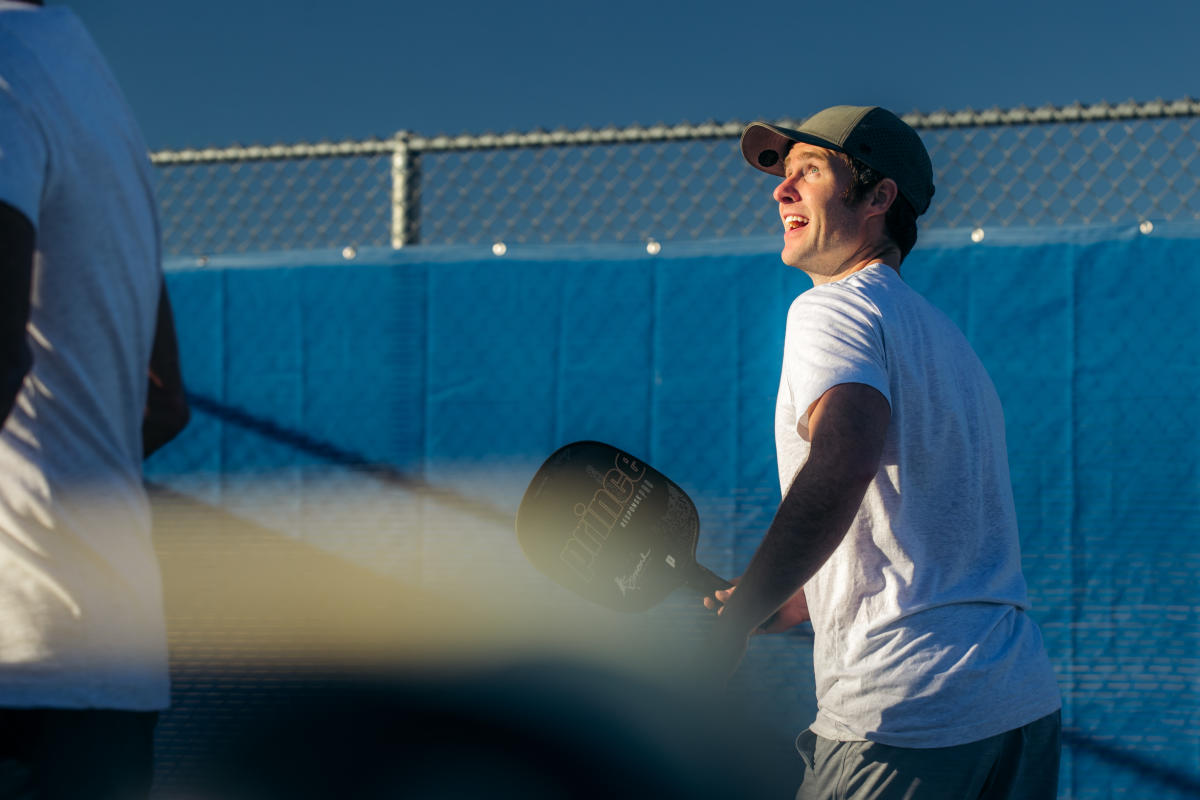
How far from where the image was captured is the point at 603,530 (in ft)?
6.56

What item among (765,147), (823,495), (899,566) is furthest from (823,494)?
(765,147)

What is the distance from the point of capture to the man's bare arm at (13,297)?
1.22 metres

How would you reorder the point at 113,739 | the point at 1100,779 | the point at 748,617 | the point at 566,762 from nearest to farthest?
1. the point at 113,739
2. the point at 748,617
3. the point at 1100,779
4. the point at 566,762

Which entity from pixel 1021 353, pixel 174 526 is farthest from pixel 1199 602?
pixel 174 526

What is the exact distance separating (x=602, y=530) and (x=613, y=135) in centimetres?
193

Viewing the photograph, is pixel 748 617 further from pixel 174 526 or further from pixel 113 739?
pixel 174 526

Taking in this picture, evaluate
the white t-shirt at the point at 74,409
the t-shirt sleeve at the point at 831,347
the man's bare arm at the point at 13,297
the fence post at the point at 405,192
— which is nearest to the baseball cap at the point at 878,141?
the t-shirt sleeve at the point at 831,347

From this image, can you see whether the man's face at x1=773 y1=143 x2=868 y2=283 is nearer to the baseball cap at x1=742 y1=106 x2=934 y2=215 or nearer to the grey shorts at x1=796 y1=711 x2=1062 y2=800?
the baseball cap at x1=742 y1=106 x2=934 y2=215

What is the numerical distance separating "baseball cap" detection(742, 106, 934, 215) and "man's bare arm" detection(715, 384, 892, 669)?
0.57m

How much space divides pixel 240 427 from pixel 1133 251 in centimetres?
308

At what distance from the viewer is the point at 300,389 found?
12.2 ft

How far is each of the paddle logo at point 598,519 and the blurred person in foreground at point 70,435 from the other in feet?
2.56

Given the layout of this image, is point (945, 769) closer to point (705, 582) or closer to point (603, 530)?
point (705, 582)

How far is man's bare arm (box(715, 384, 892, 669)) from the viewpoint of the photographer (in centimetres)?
160
